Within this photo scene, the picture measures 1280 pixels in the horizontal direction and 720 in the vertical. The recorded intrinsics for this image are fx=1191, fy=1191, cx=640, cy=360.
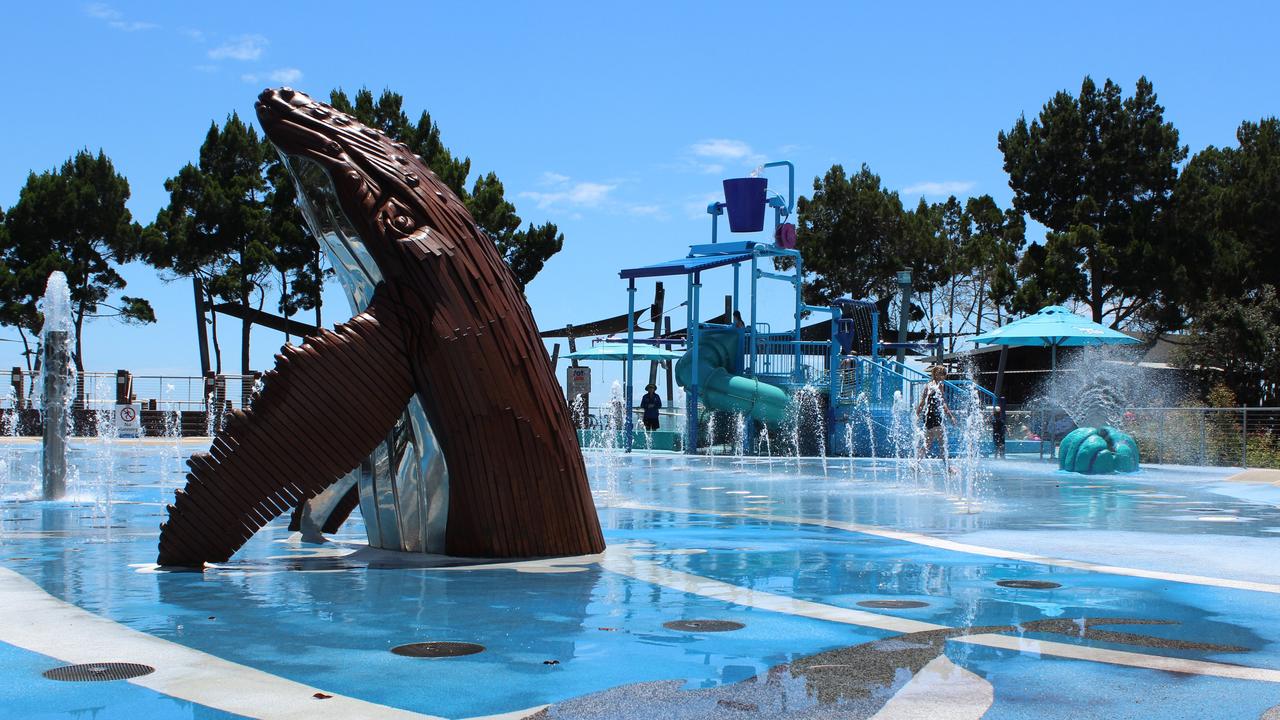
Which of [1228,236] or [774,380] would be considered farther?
[1228,236]

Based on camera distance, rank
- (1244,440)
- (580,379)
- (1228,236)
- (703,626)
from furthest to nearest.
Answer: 1. (1228,236)
2. (580,379)
3. (1244,440)
4. (703,626)

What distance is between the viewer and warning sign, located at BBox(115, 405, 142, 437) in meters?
32.9

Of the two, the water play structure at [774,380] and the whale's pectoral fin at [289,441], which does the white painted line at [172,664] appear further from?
the water play structure at [774,380]

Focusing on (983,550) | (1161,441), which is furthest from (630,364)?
(983,550)

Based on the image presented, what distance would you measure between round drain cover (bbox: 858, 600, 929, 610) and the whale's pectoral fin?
112 inches

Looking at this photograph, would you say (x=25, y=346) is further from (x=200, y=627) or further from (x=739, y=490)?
(x=200, y=627)

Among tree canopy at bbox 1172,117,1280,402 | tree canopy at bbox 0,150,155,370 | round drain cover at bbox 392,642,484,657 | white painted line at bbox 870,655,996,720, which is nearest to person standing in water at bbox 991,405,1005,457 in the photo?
tree canopy at bbox 1172,117,1280,402

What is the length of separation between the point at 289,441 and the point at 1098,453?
15119mm

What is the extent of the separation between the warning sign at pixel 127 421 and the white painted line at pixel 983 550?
25044 mm

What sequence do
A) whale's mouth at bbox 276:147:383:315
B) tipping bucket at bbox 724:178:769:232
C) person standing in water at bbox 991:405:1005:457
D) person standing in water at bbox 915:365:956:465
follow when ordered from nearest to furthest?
whale's mouth at bbox 276:147:383:315, person standing in water at bbox 915:365:956:465, person standing in water at bbox 991:405:1005:457, tipping bucket at bbox 724:178:769:232

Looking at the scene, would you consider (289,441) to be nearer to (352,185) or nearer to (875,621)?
(352,185)

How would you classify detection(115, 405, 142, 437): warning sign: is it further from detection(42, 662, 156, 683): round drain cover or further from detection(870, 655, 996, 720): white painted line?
detection(870, 655, 996, 720): white painted line

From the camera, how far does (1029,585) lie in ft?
21.1

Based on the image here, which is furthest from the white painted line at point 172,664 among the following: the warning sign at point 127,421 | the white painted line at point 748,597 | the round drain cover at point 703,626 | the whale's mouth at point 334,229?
the warning sign at point 127,421
